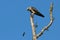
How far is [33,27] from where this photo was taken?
736 centimetres

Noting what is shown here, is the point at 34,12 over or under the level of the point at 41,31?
over

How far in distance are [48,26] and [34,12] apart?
705 millimetres

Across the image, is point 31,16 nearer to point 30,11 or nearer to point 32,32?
point 30,11

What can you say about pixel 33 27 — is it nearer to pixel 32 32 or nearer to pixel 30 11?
pixel 32 32

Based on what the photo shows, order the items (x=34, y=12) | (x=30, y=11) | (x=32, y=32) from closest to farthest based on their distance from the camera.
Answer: (x=32, y=32) < (x=34, y=12) < (x=30, y=11)

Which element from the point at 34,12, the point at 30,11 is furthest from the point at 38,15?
the point at 30,11

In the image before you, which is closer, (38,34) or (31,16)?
(38,34)

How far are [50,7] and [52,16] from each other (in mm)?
338

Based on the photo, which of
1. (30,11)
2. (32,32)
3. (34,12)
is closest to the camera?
(32,32)

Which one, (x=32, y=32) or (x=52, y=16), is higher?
(x=52, y=16)

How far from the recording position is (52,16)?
25.8ft

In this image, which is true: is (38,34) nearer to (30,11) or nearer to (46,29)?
(46,29)

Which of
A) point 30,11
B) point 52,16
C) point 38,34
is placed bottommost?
point 38,34

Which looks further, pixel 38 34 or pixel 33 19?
pixel 33 19
